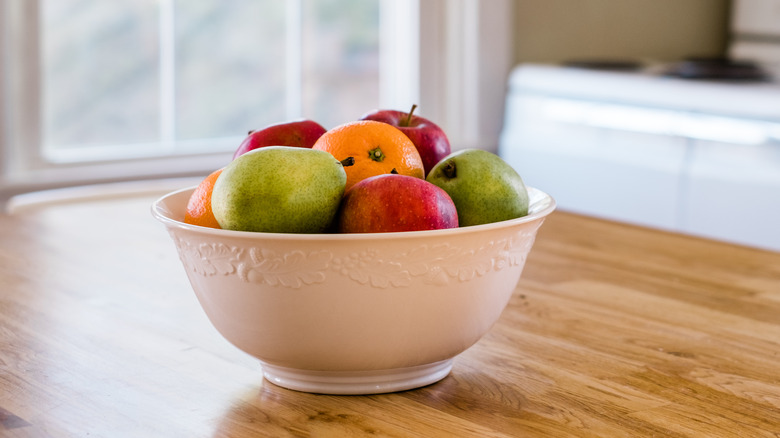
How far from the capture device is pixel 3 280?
3.25 ft

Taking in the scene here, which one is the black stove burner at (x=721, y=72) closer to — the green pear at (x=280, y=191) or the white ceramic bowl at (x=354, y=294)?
the white ceramic bowl at (x=354, y=294)

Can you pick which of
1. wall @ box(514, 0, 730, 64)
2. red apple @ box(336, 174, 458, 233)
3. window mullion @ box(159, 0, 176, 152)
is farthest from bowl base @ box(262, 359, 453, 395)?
wall @ box(514, 0, 730, 64)

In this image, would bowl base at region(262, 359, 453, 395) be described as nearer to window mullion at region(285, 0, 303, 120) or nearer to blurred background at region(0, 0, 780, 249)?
blurred background at region(0, 0, 780, 249)

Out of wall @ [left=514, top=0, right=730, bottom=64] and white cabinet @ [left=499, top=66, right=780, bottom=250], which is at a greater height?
wall @ [left=514, top=0, right=730, bottom=64]

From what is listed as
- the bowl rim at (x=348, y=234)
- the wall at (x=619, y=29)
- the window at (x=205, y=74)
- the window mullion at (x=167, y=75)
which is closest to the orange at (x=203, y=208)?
the bowl rim at (x=348, y=234)

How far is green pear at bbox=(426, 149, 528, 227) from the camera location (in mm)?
701

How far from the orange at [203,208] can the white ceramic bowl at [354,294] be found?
25mm

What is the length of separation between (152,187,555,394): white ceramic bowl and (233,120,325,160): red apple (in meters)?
0.10

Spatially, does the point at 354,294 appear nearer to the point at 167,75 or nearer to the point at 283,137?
the point at 283,137

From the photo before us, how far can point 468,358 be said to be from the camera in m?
0.79

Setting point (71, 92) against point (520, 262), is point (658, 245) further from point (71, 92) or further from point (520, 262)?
point (71, 92)

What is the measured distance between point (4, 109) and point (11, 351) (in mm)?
1553

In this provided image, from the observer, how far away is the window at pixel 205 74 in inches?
90.0

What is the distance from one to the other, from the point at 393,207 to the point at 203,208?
16 centimetres
